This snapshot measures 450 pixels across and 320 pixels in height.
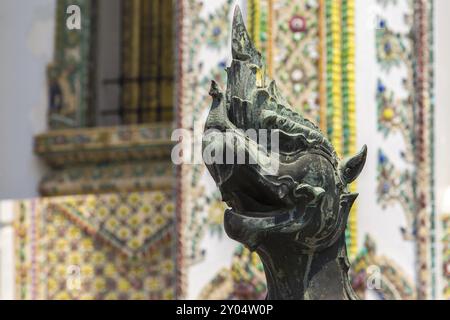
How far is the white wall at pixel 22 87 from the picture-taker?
7.27 meters

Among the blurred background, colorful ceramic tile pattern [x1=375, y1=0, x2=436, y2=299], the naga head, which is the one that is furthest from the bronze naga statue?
colorful ceramic tile pattern [x1=375, y1=0, x2=436, y2=299]

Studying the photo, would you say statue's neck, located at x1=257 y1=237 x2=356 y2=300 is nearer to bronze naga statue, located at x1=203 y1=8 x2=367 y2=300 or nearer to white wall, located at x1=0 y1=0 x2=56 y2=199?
bronze naga statue, located at x1=203 y1=8 x2=367 y2=300

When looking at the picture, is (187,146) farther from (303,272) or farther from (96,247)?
(303,272)

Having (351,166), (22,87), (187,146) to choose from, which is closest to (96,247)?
(22,87)

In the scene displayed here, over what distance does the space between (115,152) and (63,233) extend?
1.57 feet

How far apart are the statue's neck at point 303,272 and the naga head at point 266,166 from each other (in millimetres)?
24

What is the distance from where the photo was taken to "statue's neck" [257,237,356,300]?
2.74 meters

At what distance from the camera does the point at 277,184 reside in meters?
2.65

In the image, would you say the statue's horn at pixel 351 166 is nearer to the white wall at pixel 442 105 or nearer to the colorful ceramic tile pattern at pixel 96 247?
the white wall at pixel 442 105

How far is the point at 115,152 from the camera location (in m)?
7.29

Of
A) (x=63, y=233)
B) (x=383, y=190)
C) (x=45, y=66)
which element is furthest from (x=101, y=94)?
(x=383, y=190)

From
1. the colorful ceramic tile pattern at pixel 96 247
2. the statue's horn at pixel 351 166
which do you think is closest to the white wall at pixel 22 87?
the colorful ceramic tile pattern at pixel 96 247

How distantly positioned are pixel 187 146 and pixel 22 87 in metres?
1.46

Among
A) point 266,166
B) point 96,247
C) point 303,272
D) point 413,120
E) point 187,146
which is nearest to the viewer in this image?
point 266,166
